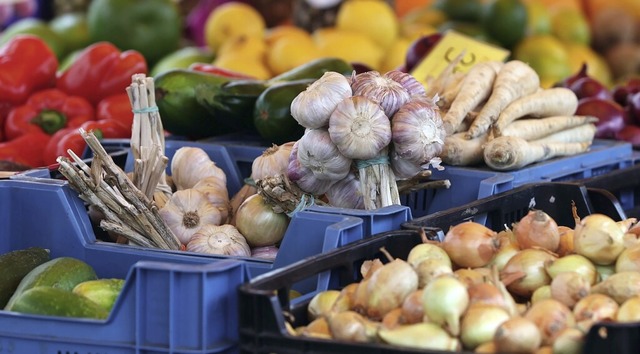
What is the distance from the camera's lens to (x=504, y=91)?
9.35 feet

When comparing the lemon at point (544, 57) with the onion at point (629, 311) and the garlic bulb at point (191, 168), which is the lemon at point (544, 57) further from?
the onion at point (629, 311)

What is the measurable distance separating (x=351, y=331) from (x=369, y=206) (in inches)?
24.7

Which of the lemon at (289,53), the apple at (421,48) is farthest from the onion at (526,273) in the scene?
the lemon at (289,53)

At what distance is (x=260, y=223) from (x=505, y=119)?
33.2 inches

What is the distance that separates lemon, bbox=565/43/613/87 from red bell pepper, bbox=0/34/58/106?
2.71 m

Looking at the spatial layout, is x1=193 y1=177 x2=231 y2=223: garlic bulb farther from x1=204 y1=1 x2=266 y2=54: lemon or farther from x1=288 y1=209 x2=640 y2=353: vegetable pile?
x1=204 y1=1 x2=266 y2=54: lemon

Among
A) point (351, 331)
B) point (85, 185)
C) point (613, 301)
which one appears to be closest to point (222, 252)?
point (85, 185)

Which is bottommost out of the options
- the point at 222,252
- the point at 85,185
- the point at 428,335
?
the point at 428,335

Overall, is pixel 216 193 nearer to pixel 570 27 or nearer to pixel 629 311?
pixel 629 311

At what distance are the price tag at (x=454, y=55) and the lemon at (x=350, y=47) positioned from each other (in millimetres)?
1009

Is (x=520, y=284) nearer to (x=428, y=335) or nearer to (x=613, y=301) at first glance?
(x=613, y=301)

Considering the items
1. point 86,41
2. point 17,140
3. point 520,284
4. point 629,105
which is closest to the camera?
point 520,284

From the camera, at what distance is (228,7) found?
526 centimetres

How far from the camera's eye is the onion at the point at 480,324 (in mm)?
1586
